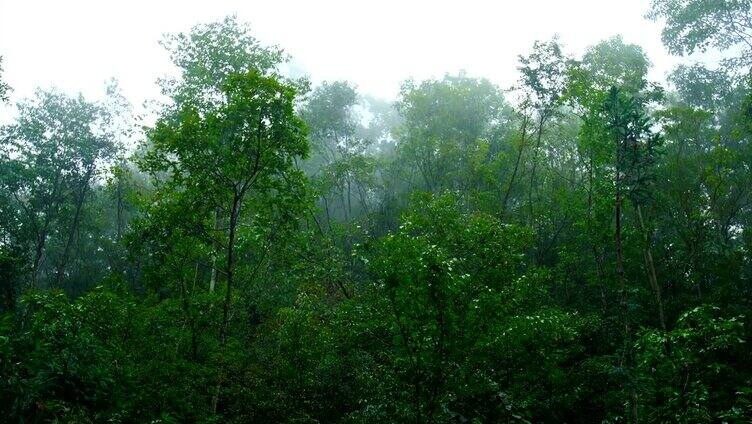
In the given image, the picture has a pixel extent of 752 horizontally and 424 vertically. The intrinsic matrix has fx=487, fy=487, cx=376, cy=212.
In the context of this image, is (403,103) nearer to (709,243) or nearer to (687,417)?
(709,243)

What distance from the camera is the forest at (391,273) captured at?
7777mm

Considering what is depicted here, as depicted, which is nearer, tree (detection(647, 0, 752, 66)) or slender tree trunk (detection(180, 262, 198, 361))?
slender tree trunk (detection(180, 262, 198, 361))

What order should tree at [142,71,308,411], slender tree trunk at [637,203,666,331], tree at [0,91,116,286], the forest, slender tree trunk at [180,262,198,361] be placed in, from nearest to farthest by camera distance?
the forest
tree at [142,71,308,411]
slender tree trunk at [180,262,198,361]
slender tree trunk at [637,203,666,331]
tree at [0,91,116,286]

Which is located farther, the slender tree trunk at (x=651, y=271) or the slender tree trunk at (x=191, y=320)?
the slender tree trunk at (x=651, y=271)

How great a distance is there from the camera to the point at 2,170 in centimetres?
2067

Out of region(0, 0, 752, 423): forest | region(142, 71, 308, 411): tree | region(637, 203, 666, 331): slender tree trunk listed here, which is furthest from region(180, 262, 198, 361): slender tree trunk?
region(637, 203, 666, 331): slender tree trunk

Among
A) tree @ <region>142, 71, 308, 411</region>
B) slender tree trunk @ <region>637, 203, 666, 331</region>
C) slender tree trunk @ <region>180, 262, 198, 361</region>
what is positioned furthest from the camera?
slender tree trunk @ <region>637, 203, 666, 331</region>

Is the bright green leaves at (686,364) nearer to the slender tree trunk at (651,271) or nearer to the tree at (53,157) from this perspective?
the slender tree trunk at (651,271)

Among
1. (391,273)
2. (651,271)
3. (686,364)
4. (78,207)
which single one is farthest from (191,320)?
(78,207)

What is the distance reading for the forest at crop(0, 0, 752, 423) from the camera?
7777 millimetres

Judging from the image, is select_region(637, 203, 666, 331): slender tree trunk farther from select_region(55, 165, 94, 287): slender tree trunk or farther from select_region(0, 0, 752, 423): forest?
select_region(55, 165, 94, 287): slender tree trunk

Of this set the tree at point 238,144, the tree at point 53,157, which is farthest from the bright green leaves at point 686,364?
the tree at point 53,157

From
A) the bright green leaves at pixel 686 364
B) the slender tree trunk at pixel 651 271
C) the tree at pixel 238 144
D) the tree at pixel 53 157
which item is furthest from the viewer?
the tree at pixel 53 157

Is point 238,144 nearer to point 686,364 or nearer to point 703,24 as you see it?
point 686,364
